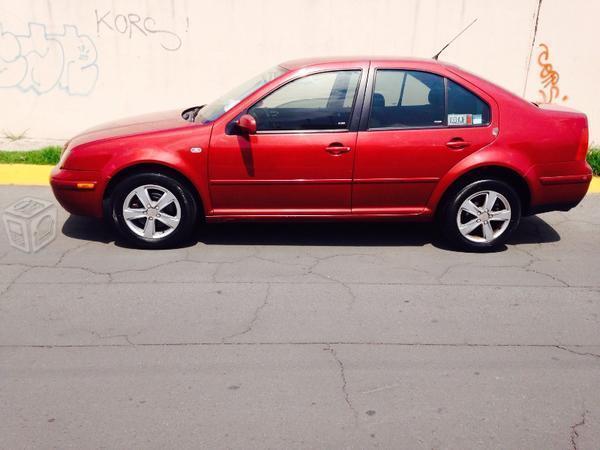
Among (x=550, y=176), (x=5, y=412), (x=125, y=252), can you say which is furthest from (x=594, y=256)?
(x=5, y=412)

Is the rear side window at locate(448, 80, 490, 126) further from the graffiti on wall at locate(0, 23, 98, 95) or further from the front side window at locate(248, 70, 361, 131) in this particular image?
the graffiti on wall at locate(0, 23, 98, 95)

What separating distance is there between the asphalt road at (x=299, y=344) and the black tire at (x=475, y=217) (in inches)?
4.9

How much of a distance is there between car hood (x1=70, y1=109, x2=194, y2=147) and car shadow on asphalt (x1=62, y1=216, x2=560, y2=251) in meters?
0.89

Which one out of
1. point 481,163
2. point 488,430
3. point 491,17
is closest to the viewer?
point 488,430

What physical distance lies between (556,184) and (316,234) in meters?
2.16

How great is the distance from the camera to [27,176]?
→ 788cm

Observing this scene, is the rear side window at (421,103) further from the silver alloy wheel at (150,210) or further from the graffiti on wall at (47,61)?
the graffiti on wall at (47,61)

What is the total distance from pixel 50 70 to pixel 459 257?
633 cm

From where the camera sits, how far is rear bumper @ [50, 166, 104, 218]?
17.4ft

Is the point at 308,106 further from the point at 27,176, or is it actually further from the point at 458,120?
the point at 27,176

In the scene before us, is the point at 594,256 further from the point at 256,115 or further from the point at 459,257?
the point at 256,115

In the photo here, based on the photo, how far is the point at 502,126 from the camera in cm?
536

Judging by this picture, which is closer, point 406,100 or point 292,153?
point 292,153

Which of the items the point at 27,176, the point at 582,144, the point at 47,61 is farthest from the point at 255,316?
the point at 47,61
